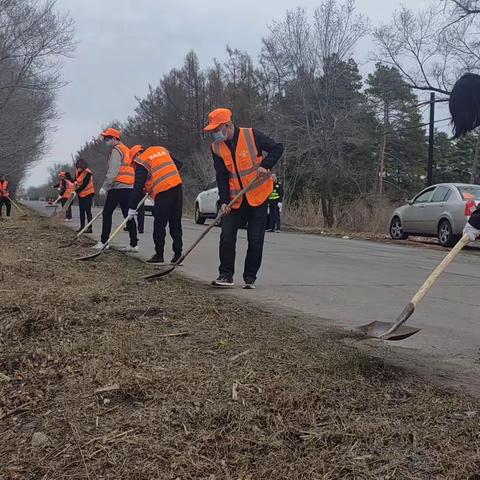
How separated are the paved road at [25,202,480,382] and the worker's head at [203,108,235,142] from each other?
1.66 meters

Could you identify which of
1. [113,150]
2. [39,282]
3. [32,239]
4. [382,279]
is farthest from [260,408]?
[32,239]

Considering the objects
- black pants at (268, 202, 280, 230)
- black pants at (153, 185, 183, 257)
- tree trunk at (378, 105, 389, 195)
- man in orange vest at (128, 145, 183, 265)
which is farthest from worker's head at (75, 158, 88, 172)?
tree trunk at (378, 105, 389, 195)

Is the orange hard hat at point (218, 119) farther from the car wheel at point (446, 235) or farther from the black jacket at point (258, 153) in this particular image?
the car wheel at point (446, 235)

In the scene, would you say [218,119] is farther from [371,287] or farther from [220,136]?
[371,287]

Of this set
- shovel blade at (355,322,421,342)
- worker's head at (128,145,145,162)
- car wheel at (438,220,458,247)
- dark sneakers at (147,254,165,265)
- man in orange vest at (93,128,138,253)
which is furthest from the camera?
car wheel at (438,220,458,247)

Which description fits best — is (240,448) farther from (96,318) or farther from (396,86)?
(396,86)

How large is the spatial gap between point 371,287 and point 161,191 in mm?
3143

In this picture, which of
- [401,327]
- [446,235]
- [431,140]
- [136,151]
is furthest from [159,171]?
[431,140]

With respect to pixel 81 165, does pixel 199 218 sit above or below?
below

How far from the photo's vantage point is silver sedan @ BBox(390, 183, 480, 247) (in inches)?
535

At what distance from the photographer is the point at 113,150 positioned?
991 centimetres

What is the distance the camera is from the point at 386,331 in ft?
12.0

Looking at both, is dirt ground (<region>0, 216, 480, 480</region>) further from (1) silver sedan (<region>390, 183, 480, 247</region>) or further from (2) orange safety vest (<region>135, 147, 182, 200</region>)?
(1) silver sedan (<region>390, 183, 480, 247</region>)

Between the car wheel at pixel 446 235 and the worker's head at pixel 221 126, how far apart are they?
8.99 metres
